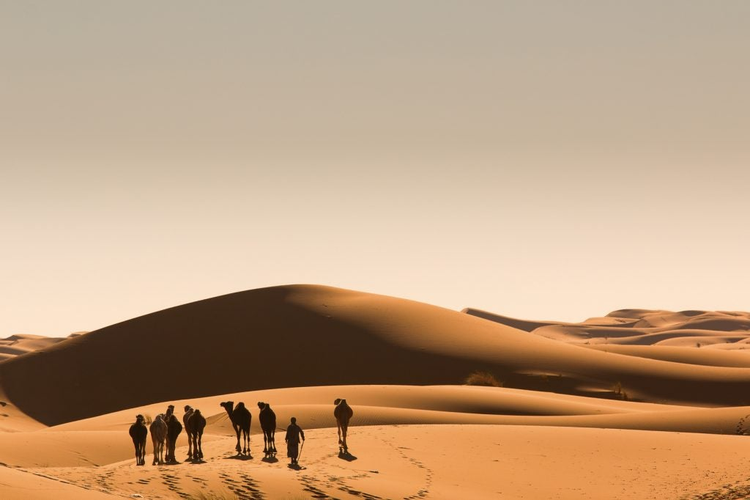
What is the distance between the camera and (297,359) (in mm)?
59062

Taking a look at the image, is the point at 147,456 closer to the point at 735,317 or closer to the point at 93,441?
the point at 93,441

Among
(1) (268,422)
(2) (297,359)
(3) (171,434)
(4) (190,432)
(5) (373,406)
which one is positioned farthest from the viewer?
(2) (297,359)

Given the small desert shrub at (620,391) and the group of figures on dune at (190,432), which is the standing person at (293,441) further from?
the small desert shrub at (620,391)

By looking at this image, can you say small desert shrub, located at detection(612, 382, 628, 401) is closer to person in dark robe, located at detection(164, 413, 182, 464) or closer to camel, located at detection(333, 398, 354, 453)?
camel, located at detection(333, 398, 354, 453)

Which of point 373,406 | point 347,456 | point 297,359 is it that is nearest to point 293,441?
point 347,456

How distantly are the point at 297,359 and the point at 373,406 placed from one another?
81.2ft

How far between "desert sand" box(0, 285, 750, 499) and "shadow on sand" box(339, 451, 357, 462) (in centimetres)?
10

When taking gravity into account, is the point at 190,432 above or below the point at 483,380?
below

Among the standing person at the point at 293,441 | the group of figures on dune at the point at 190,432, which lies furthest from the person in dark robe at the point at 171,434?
the standing person at the point at 293,441

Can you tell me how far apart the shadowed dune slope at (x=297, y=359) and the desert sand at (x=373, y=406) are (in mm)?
169

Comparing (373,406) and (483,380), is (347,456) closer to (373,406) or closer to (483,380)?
(373,406)

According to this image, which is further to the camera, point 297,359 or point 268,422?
point 297,359

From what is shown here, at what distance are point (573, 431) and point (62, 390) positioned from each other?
36838 mm

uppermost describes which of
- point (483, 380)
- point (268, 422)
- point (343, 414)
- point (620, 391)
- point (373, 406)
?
point (483, 380)
